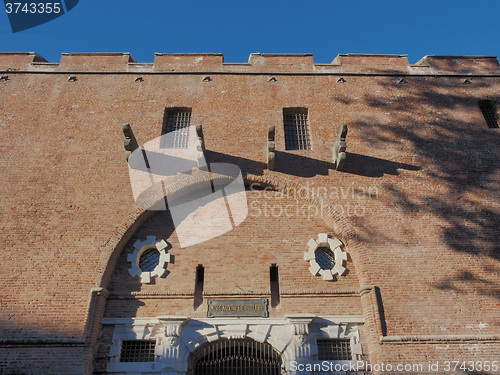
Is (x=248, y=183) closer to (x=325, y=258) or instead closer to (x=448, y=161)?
(x=325, y=258)

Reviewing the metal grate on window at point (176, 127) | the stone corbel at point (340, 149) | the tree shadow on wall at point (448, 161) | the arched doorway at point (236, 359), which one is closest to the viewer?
the arched doorway at point (236, 359)

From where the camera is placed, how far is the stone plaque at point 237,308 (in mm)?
8445

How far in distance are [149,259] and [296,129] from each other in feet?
17.6

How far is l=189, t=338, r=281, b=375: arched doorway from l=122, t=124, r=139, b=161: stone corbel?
195 inches

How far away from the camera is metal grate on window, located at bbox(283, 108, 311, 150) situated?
11.0m

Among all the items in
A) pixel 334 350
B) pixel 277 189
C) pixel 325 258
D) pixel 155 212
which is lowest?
pixel 334 350

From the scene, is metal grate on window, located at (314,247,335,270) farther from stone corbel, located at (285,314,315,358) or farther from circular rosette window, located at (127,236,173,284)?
circular rosette window, located at (127,236,173,284)

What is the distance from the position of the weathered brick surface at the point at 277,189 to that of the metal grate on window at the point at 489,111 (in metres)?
0.31

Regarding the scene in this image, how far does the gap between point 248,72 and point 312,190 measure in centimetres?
444

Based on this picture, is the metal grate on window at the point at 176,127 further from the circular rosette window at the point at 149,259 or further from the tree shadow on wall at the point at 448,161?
the tree shadow on wall at the point at 448,161

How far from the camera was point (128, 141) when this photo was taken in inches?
376

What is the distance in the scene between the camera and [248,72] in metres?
12.0

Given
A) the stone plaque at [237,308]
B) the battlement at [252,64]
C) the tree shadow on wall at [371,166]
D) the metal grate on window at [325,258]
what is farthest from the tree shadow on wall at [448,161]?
the stone plaque at [237,308]

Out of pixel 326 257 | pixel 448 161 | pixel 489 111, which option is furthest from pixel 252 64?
pixel 489 111
